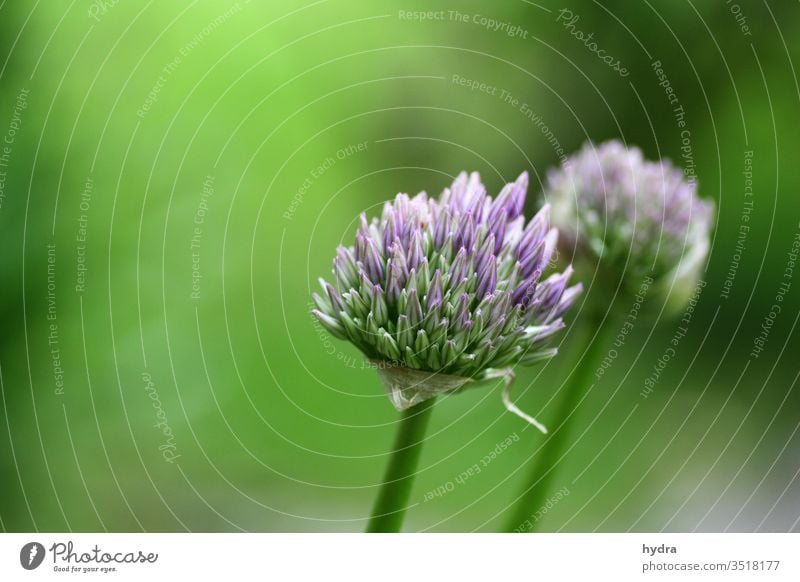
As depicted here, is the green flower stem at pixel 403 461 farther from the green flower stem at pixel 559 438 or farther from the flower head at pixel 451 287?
the green flower stem at pixel 559 438

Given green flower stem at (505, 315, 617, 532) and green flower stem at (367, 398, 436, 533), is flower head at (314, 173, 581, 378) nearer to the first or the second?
green flower stem at (367, 398, 436, 533)

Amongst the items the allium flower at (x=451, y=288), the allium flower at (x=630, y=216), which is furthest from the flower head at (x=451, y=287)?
the allium flower at (x=630, y=216)

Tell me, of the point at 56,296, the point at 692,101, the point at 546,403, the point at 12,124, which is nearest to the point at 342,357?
the point at 546,403

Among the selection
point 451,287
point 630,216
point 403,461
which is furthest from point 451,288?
point 630,216

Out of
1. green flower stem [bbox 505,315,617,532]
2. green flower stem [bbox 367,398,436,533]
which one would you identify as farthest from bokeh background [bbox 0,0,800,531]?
green flower stem [bbox 367,398,436,533]

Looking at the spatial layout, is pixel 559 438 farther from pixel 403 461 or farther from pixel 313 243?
pixel 313 243

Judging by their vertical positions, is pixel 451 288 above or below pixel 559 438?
above
